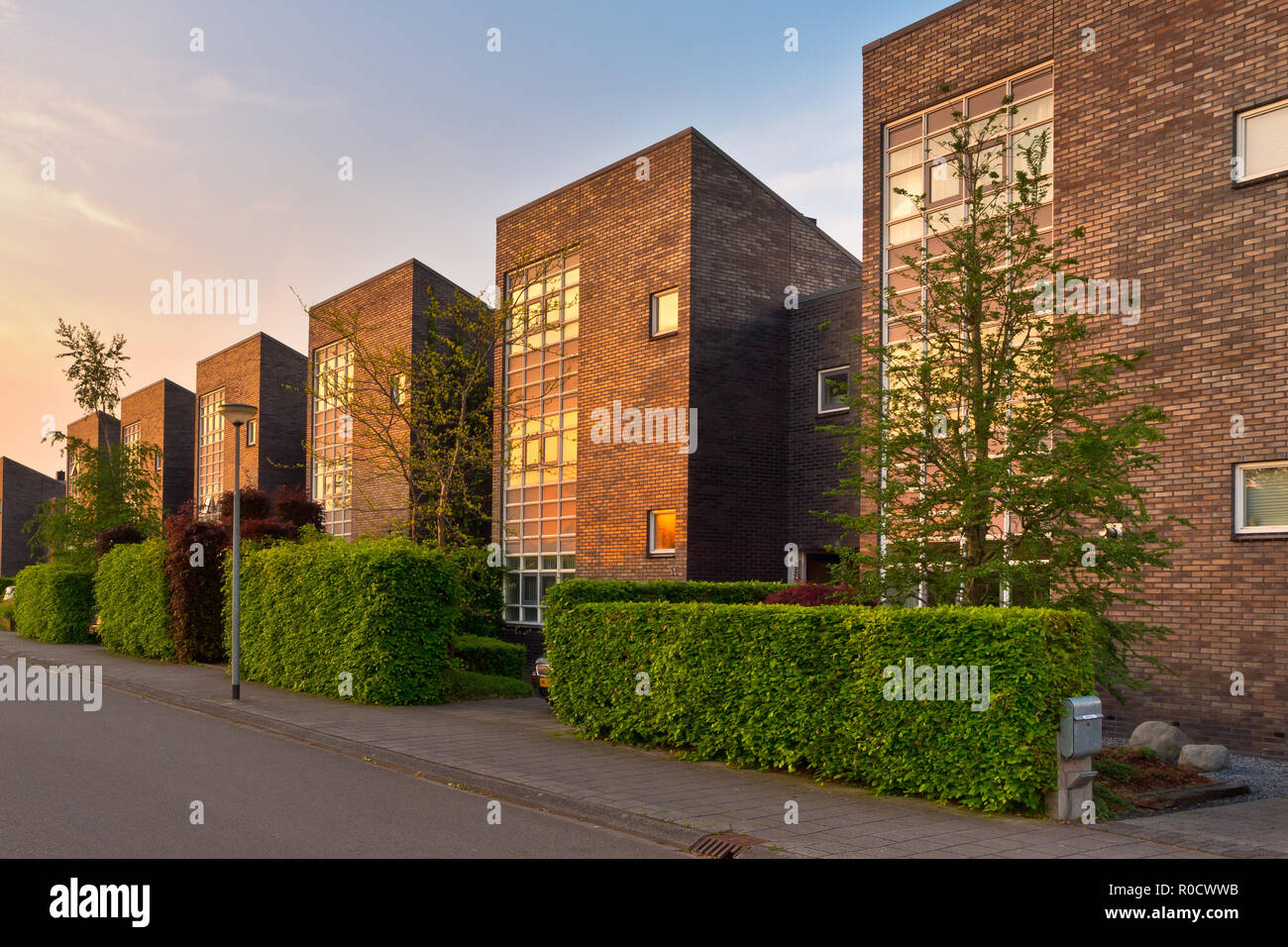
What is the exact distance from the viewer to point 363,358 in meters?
21.3

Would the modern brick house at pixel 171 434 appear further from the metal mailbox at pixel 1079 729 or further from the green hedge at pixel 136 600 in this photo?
the metal mailbox at pixel 1079 729

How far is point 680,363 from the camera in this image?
21125mm

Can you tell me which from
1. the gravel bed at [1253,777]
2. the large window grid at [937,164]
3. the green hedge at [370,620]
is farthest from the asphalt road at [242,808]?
the large window grid at [937,164]

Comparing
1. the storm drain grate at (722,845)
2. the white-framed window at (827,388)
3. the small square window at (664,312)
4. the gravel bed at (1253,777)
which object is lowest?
the gravel bed at (1253,777)

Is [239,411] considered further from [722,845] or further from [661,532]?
[722,845]

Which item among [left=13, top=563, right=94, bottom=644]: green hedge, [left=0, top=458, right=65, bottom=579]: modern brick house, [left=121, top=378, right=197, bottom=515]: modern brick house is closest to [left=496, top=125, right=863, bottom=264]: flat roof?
[left=13, top=563, right=94, bottom=644]: green hedge

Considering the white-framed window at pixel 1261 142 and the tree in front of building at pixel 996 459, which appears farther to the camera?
the white-framed window at pixel 1261 142

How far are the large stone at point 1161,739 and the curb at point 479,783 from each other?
5.65 metres

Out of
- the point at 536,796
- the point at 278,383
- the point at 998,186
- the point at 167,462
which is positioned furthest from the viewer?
the point at 167,462

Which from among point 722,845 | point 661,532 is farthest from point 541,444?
point 722,845

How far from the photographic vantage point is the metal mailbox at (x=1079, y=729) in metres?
8.34
